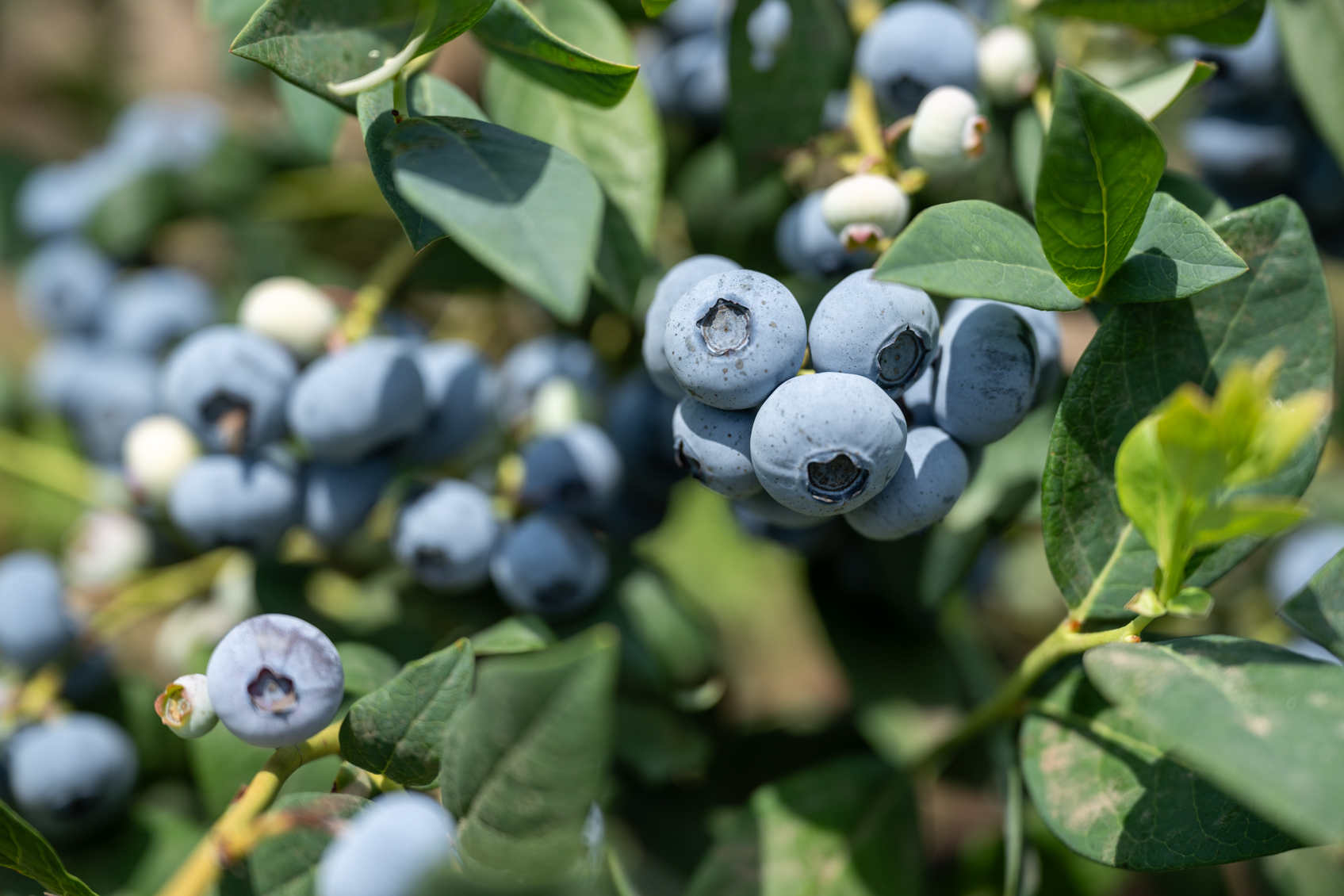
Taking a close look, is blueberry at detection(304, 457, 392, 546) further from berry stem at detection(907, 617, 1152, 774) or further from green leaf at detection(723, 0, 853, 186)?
berry stem at detection(907, 617, 1152, 774)

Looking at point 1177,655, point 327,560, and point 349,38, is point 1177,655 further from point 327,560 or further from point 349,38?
point 327,560

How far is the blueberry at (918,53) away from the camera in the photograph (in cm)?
90

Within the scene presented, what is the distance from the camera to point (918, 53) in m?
0.90

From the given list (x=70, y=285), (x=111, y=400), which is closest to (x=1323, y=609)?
(x=111, y=400)

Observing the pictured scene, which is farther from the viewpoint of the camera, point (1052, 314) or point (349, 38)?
point (1052, 314)

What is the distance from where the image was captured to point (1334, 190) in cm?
112

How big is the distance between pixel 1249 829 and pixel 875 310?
1.41 ft

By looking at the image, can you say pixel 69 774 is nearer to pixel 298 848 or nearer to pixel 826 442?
pixel 298 848

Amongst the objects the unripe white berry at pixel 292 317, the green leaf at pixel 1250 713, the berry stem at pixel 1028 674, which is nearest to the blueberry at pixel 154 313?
the unripe white berry at pixel 292 317

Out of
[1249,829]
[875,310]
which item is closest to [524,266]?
[875,310]

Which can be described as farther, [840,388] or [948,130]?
[948,130]

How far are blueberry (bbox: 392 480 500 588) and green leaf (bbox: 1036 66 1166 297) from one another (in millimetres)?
576

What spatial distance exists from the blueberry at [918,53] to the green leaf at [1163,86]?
0.14 meters

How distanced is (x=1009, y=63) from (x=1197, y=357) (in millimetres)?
387
